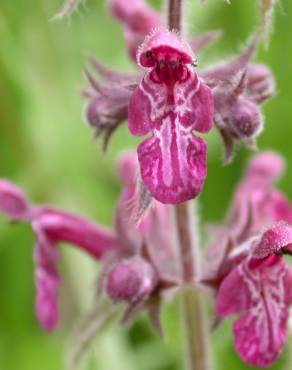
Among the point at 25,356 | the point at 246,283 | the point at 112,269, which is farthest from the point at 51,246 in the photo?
the point at 25,356

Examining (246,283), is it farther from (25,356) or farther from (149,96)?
(25,356)

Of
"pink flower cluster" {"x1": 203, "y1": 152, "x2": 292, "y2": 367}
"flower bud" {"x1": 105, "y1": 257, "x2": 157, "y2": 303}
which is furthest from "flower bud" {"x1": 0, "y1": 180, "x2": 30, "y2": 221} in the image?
"pink flower cluster" {"x1": 203, "y1": 152, "x2": 292, "y2": 367}

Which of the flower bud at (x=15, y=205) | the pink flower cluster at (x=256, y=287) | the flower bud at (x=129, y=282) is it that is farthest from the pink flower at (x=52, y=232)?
the pink flower cluster at (x=256, y=287)

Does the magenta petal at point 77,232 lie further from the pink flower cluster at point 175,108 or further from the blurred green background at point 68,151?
the blurred green background at point 68,151

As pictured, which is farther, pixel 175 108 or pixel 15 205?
pixel 15 205

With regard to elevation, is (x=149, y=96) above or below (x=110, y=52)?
below

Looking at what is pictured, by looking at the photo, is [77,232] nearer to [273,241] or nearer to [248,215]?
[248,215]

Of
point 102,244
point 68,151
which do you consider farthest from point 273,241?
point 68,151
